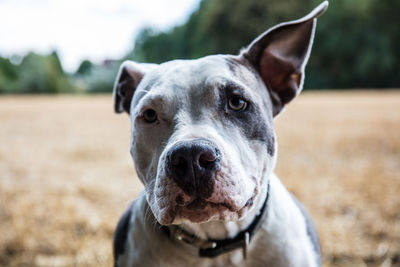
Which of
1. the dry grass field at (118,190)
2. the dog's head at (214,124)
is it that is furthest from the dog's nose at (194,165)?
the dry grass field at (118,190)

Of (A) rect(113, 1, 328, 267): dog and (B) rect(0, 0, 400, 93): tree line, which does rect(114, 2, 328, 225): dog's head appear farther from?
(B) rect(0, 0, 400, 93): tree line

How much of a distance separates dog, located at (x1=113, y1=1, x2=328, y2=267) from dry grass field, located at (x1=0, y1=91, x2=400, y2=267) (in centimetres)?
95

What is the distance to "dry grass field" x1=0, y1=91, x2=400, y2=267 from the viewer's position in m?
2.73

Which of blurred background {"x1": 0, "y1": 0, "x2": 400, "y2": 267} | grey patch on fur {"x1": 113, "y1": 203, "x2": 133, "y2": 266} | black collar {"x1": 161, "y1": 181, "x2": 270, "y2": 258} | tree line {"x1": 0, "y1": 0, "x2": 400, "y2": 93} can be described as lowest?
tree line {"x1": 0, "y1": 0, "x2": 400, "y2": 93}

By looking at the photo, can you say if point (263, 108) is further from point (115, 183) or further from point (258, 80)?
point (115, 183)

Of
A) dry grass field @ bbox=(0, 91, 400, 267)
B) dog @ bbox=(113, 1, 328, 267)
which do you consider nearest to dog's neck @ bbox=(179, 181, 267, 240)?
dog @ bbox=(113, 1, 328, 267)

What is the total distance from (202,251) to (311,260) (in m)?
0.52

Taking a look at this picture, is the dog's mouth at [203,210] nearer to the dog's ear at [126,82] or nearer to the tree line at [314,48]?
the dog's ear at [126,82]

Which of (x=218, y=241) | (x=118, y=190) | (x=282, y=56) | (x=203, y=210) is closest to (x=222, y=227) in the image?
(x=218, y=241)

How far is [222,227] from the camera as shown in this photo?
5.81 ft

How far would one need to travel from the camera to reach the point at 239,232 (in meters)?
1.76

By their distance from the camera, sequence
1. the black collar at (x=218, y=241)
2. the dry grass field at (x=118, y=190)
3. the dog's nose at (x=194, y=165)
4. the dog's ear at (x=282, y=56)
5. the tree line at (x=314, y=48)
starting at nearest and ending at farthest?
the dog's nose at (x=194, y=165) < the black collar at (x=218, y=241) < the dog's ear at (x=282, y=56) < the dry grass field at (x=118, y=190) < the tree line at (x=314, y=48)

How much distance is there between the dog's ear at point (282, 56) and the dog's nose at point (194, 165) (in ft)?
2.19

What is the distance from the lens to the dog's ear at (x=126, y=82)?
2045 mm
